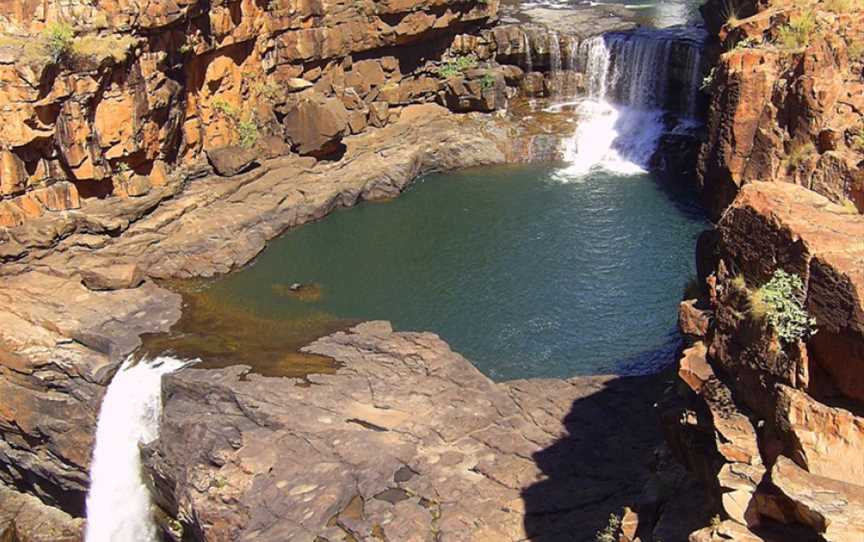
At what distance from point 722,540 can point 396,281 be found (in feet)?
69.7

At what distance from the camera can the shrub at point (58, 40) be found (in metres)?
29.7

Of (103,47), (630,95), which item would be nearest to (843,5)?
(630,95)

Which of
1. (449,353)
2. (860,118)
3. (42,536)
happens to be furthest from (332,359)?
(860,118)

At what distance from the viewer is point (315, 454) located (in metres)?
21.1

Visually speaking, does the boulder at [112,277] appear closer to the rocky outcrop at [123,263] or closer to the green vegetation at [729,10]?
the rocky outcrop at [123,263]

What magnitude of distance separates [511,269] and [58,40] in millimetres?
17117

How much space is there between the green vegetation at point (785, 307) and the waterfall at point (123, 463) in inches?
660

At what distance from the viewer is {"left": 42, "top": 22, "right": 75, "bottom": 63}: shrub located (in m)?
29.7

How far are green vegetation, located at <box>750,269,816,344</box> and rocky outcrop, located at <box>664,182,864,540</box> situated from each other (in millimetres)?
86

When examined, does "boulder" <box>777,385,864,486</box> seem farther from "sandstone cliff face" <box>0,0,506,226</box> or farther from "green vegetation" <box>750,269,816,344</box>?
"sandstone cliff face" <box>0,0,506,226</box>

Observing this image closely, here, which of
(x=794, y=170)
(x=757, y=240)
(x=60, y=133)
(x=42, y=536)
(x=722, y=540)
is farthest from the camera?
(x=60, y=133)

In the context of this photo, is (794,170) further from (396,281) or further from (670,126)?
(670,126)

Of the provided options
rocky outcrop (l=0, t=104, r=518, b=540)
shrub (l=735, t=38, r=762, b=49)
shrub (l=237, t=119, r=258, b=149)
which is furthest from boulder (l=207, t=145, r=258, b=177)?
shrub (l=735, t=38, r=762, b=49)

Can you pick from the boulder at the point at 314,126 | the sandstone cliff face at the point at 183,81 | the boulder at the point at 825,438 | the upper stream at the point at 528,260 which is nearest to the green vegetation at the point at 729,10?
the upper stream at the point at 528,260
